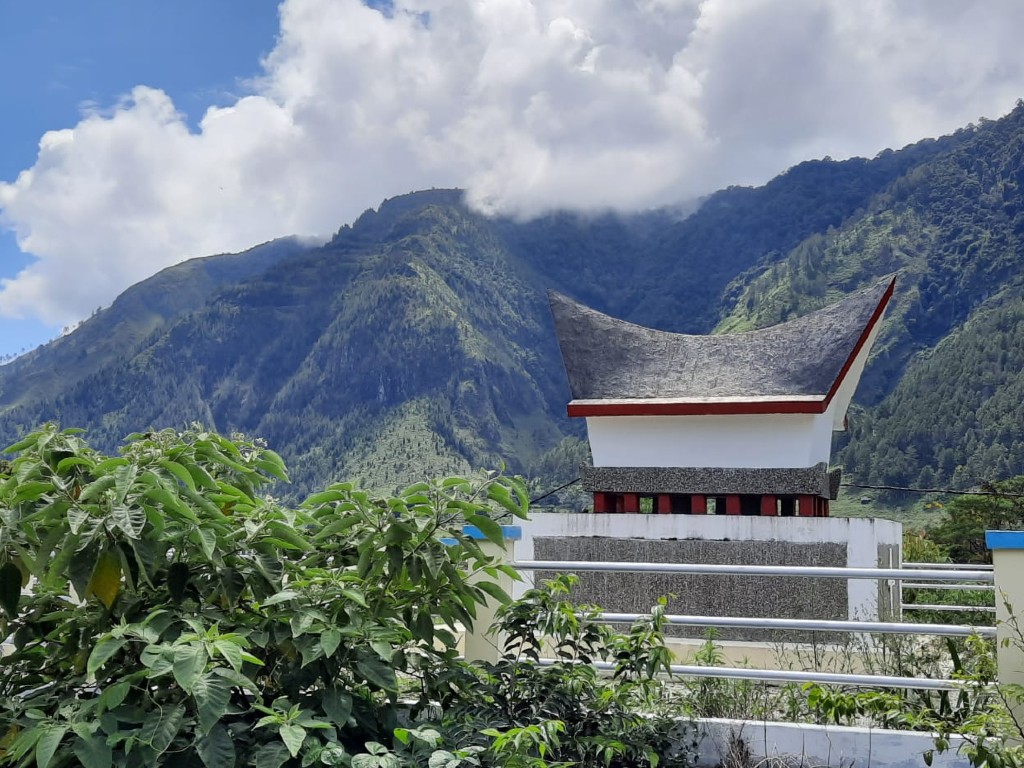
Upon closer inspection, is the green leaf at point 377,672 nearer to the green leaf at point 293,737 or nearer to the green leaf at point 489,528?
the green leaf at point 293,737

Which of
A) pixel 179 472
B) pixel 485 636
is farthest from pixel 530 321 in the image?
pixel 179 472

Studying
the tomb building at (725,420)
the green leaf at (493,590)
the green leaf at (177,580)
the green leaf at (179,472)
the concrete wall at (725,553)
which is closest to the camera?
the green leaf at (179,472)

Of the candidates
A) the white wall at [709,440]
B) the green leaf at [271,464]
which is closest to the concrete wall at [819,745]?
the green leaf at [271,464]

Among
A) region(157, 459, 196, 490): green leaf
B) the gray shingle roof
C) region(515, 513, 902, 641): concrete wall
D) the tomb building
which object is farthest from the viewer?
the gray shingle roof

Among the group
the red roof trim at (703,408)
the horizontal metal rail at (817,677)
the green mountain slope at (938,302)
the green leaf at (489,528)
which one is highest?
the green mountain slope at (938,302)

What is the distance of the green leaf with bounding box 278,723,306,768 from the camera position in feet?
10.9

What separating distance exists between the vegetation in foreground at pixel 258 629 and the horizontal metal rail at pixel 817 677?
287 millimetres

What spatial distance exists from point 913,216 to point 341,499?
119075 millimetres

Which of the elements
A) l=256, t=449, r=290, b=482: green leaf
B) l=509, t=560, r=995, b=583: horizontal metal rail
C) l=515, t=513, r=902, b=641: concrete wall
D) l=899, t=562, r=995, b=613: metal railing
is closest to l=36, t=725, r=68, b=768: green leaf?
l=256, t=449, r=290, b=482: green leaf

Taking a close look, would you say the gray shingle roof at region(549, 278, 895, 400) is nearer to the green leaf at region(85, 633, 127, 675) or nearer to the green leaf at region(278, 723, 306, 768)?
the green leaf at region(278, 723, 306, 768)

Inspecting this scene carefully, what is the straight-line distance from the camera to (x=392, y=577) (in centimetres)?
412

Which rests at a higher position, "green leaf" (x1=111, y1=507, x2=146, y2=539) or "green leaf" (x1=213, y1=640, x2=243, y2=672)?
"green leaf" (x1=111, y1=507, x2=146, y2=539)

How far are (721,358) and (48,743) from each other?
953 centimetres

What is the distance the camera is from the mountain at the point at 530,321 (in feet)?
261
